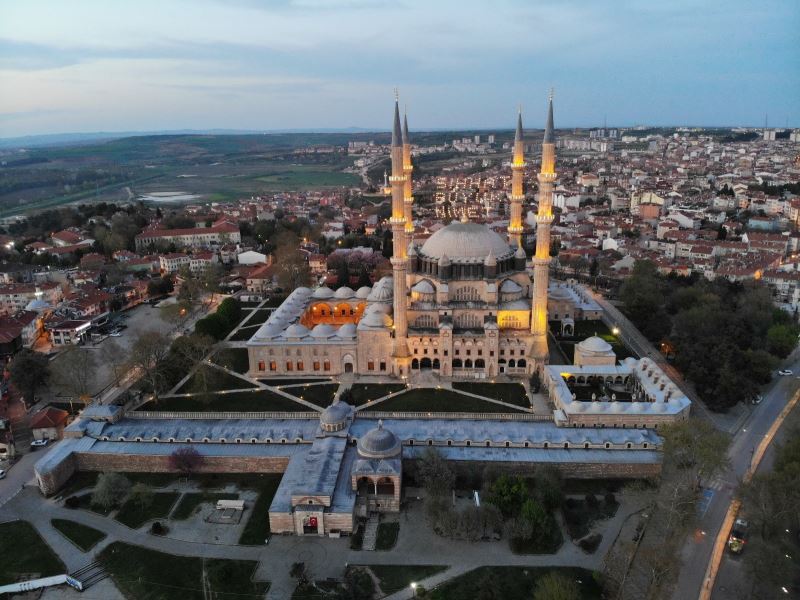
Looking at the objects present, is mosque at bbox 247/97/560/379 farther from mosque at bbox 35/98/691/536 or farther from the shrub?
the shrub

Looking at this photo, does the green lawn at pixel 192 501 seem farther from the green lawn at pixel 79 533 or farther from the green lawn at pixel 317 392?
the green lawn at pixel 317 392

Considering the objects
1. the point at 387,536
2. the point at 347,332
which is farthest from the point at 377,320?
the point at 387,536

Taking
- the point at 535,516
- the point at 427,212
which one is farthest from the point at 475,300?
the point at 427,212

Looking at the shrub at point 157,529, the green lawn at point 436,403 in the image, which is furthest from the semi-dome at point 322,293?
the shrub at point 157,529

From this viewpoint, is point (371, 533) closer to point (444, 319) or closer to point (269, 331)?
point (444, 319)

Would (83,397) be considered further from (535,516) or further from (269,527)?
(535,516)

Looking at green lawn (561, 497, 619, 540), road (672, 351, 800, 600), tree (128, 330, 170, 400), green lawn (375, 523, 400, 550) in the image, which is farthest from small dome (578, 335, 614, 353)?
tree (128, 330, 170, 400)
